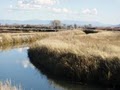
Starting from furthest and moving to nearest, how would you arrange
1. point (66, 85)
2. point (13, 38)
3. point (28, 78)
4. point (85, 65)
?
point (13, 38), point (28, 78), point (66, 85), point (85, 65)

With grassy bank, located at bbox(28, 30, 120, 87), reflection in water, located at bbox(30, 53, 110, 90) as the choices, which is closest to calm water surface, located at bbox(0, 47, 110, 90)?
reflection in water, located at bbox(30, 53, 110, 90)

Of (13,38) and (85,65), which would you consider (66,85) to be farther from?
(13,38)

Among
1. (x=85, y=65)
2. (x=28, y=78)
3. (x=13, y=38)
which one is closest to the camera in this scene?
(x=85, y=65)

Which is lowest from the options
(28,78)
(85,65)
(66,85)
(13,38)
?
(13,38)

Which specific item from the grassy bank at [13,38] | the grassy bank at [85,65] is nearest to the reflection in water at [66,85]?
the grassy bank at [85,65]

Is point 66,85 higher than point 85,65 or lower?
lower

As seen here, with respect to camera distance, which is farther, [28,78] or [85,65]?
[28,78]

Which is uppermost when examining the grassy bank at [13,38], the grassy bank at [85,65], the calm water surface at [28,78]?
the grassy bank at [85,65]

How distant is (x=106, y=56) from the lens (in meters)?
20.2

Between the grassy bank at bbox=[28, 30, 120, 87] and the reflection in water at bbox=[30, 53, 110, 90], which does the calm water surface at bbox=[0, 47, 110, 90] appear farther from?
the grassy bank at bbox=[28, 30, 120, 87]

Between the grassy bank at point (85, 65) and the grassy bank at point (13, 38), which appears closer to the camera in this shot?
the grassy bank at point (85, 65)

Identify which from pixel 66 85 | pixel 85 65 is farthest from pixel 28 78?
pixel 85 65

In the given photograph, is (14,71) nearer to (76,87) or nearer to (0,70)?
(0,70)

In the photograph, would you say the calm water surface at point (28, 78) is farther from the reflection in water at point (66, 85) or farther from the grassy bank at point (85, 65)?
the grassy bank at point (85, 65)
